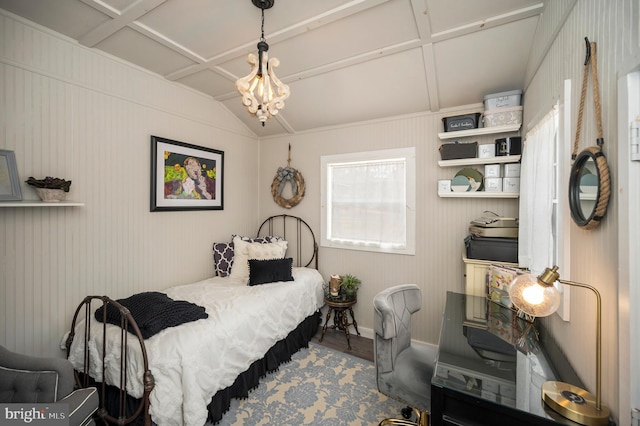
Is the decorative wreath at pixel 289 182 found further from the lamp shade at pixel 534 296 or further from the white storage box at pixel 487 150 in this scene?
the lamp shade at pixel 534 296

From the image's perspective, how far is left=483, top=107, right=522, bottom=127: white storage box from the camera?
7.30ft

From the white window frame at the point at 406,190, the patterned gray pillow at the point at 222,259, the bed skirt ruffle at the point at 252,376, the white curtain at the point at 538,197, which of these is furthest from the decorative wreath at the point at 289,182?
the white curtain at the point at 538,197

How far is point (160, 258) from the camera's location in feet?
8.62

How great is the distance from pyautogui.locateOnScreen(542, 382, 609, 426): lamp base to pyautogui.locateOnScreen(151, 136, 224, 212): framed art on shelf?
119 inches

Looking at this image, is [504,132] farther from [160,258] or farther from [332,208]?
[160,258]

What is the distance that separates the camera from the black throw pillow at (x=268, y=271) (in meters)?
2.68

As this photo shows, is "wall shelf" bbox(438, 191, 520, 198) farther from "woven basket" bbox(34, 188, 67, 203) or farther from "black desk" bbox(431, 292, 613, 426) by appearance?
"woven basket" bbox(34, 188, 67, 203)

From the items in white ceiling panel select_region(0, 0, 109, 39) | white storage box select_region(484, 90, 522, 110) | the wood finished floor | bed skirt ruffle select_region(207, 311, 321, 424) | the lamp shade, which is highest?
white ceiling panel select_region(0, 0, 109, 39)

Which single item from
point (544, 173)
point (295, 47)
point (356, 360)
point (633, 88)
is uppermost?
point (295, 47)

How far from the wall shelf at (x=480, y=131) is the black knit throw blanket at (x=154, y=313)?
8.58 feet

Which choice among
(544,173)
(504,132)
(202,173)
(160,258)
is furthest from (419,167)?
(160,258)

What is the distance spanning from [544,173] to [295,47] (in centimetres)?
203

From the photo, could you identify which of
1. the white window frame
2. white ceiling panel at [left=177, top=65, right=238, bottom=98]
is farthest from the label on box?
white ceiling panel at [left=177, top=65, right=238, bottom=98]
